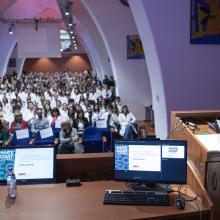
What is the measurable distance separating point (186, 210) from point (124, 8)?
1222 centimetres

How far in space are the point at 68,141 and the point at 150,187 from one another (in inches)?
185

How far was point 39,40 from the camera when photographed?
63.7 ft

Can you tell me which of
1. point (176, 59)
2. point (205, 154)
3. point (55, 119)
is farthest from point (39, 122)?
point (205, 154)

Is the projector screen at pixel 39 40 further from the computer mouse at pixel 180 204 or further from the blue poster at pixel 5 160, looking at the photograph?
the computer mouse at pixel 180 204

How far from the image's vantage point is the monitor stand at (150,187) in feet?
12.7

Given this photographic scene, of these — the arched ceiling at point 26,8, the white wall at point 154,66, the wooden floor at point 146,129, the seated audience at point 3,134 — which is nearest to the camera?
the white wall at point 154,66

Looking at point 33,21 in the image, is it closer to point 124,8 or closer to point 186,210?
point 124,8

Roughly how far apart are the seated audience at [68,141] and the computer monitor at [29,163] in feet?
12.5

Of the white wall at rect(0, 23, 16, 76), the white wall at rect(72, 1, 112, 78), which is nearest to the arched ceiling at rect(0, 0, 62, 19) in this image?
the white wall at rect(0, 23, 16, 76)

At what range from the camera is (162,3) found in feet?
21.6

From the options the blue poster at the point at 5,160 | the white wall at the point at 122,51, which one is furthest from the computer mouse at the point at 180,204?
the white wall at the point at 122,51

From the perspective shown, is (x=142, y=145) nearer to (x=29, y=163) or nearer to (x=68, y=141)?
(x=29, y=163)

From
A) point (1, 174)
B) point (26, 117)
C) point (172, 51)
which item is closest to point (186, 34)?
point (172, 51)

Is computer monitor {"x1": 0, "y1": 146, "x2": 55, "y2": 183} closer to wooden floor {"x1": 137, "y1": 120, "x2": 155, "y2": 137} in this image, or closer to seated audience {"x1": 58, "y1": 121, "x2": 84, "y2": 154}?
seated audience {"x1": 58, "y1": 121, "x2": 84, "y2": 154}
